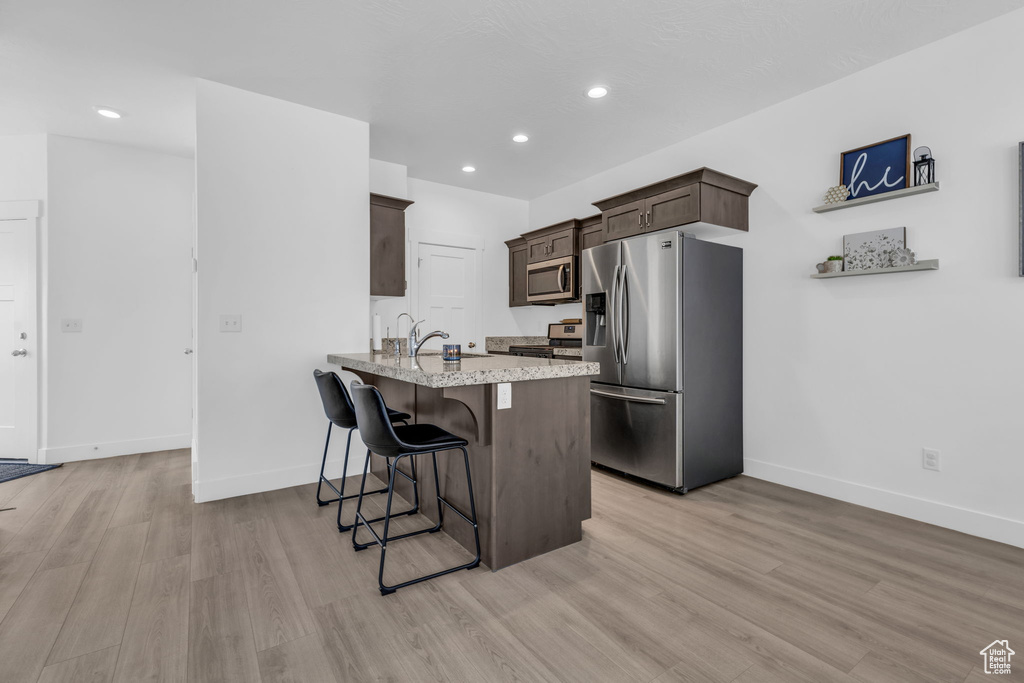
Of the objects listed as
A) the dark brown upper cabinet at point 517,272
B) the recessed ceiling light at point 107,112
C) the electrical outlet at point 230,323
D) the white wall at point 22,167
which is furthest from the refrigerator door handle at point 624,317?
the white wall at point 22,167

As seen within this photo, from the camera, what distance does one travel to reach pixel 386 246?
13.4 feet

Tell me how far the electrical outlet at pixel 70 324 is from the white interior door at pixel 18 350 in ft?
0.66

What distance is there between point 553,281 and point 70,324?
4438 millimetres

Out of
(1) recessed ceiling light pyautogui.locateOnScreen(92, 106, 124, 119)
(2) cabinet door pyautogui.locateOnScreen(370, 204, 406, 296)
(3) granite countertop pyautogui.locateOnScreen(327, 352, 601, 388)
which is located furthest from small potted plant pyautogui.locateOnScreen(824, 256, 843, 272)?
(1) recessed ceiling light pyautogui.locateOnScreen(92, 106, 124, 119)

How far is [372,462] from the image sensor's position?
12.6 ft

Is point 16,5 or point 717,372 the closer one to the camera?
point 16,5

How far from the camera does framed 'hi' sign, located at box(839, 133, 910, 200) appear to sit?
9.21 feet

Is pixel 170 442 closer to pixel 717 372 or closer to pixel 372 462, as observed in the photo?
pixel 372 462

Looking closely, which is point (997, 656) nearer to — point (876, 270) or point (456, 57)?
point (876, 270)

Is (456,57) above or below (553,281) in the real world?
above

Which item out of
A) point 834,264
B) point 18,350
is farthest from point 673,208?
point 18,350

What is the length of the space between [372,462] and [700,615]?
2.74m

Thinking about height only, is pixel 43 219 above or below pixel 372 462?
above

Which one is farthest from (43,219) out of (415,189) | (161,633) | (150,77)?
(161,633)
